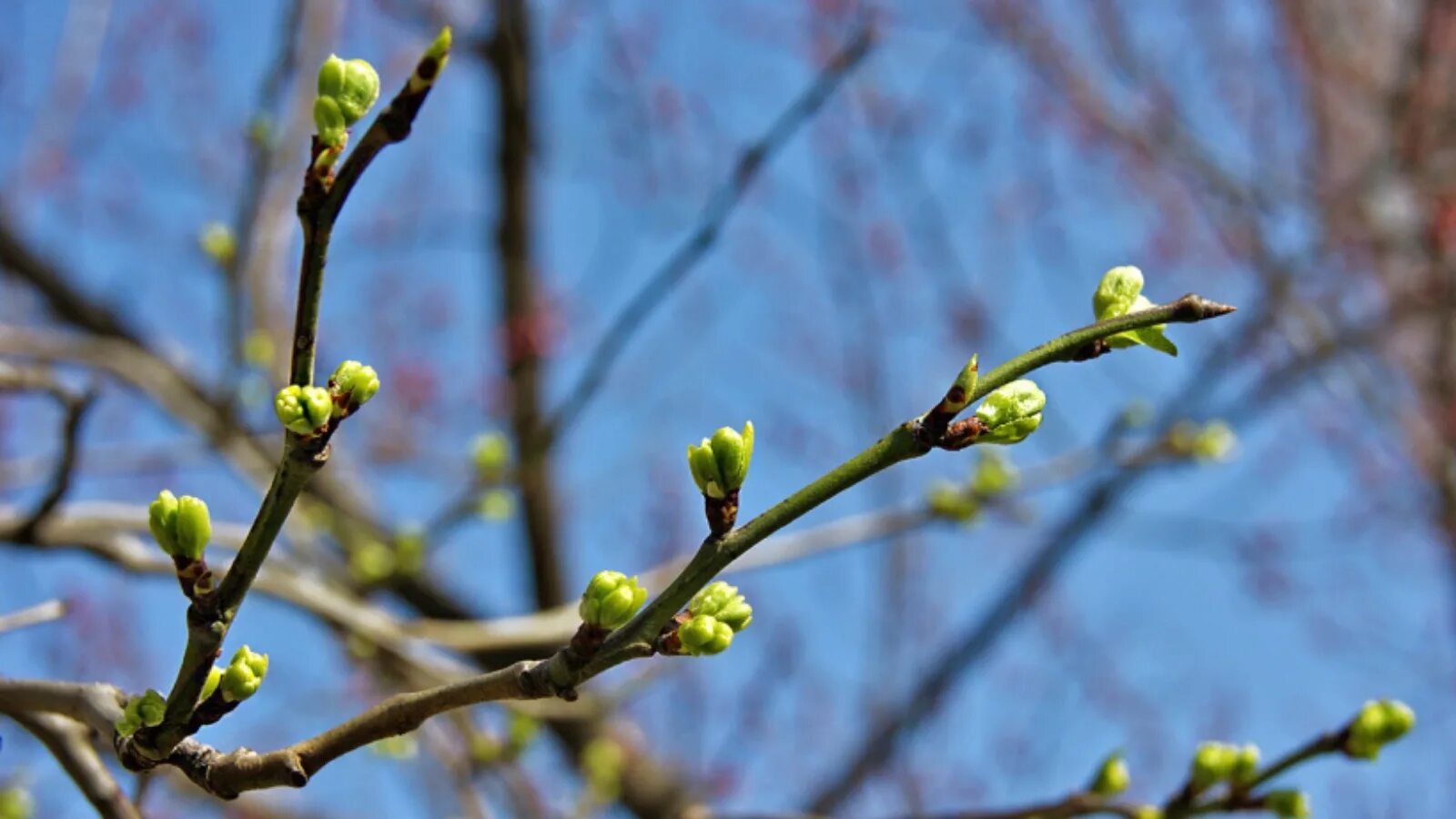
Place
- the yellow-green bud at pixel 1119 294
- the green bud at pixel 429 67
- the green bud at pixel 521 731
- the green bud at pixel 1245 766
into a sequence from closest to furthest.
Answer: the green bud at pixel 429 67 → the yellow-green bud at pixel 1119 294 → the green bud at pixel 1245 766 → the green bud at pixel 521 731

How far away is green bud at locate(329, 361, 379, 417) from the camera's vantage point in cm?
94

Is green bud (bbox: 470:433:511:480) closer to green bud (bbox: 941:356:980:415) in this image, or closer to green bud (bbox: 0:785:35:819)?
green bud (bbox: 0:785:35:819)

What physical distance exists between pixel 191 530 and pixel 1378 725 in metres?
1.38

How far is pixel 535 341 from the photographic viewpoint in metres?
4.80

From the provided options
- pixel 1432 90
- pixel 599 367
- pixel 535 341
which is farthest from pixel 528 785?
pixel 1432 90

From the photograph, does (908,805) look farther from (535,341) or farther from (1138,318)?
(1138,318)

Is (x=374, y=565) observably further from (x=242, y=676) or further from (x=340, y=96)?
(x=340, y=96)

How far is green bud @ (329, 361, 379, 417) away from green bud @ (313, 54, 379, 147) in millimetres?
185

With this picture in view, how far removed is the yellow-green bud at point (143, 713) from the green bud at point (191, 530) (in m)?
0.13

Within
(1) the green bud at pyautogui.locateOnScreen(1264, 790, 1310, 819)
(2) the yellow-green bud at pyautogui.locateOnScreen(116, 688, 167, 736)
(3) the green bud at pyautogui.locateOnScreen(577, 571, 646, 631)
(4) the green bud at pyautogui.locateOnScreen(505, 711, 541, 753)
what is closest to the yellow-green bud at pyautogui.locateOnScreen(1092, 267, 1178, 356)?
(3) the green bud at pyautogui.locateOnScreen(577, 571, 646, 631)

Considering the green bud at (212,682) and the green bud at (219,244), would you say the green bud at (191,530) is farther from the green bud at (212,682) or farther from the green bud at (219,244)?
the green bud at (219,244)

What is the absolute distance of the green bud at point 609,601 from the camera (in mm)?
934

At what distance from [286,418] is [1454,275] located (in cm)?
547

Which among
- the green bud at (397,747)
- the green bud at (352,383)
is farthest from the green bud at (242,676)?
the green bud at (397,747)
